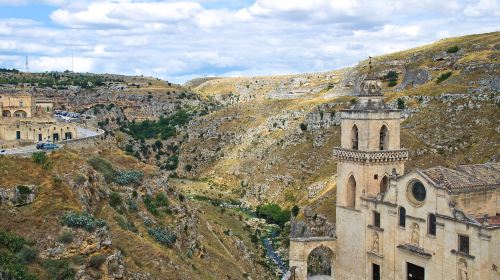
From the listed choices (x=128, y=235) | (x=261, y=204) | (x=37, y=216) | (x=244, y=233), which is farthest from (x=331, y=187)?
(x=37, y=216)

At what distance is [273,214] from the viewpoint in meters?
86.1

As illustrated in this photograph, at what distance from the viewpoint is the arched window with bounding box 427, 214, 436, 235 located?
3744 centimetres

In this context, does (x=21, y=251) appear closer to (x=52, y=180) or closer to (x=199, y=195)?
(x=52, y=180)

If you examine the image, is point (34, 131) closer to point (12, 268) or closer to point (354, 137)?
point (12, 268)

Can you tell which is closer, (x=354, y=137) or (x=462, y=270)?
(x=462, y=270)

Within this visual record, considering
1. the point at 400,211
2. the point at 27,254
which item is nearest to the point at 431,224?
the point at 400,211

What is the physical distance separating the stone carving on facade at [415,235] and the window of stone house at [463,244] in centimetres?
353

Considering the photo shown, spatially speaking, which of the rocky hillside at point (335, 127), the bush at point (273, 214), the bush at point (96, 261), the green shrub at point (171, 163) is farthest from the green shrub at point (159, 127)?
the bush at point (96, 261)

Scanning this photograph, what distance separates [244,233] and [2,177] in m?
41.6

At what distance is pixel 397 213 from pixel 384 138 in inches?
239

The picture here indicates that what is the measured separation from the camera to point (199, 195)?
326 ft

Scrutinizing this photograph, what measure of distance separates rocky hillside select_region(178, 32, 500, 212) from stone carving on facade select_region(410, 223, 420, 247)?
29.3m

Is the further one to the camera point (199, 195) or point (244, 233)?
point (199, 195)

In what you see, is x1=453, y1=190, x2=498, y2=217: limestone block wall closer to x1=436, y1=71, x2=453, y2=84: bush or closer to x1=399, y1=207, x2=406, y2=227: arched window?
x1=399, y1=207, x2=406, y2=227: arched window
